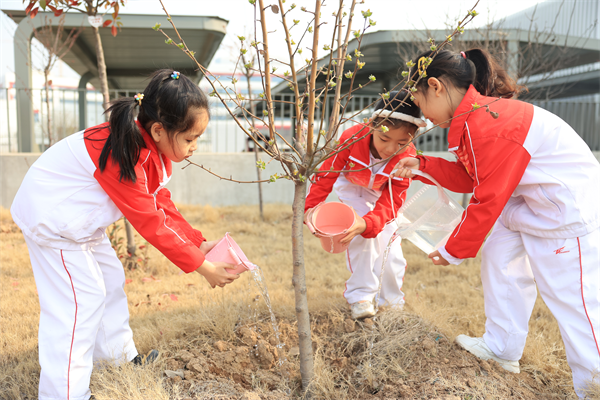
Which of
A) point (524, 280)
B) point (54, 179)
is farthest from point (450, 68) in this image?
point (54, 179)

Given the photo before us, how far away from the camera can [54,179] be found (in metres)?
1.72

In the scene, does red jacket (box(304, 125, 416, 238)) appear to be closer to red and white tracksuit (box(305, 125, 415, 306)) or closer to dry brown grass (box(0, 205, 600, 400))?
red and white tracksuit (box(305, 125, 415, 306))

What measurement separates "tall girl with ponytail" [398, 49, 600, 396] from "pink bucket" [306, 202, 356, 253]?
479 millimetres

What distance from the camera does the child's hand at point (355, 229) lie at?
2.09 meters

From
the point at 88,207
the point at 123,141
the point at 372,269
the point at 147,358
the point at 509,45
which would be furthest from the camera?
the point at 509,45

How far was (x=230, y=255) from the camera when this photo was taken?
186cm

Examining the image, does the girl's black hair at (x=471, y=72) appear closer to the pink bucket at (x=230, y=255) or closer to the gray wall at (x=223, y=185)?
the pink bucket at (x=230, y=255)

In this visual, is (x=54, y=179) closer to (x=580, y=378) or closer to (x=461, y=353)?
(x=461, y=353)

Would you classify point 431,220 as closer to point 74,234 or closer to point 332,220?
point 332,220

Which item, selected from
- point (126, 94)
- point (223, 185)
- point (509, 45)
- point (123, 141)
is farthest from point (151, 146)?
point (509, 45)

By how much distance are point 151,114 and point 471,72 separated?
4.69ft

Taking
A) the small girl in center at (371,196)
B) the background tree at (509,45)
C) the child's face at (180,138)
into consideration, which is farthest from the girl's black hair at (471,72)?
the background tree at (509,45)

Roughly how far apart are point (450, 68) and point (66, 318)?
195 centimetres

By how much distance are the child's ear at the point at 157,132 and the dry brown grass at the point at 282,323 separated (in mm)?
992
